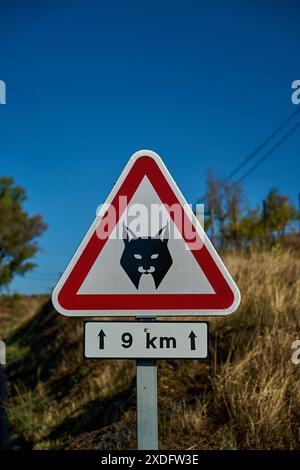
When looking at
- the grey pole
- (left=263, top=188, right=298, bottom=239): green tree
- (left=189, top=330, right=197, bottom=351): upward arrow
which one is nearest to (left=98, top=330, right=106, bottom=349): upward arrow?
the grey pole

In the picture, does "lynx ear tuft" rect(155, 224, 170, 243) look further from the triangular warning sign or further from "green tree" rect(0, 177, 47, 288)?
"green tree" rect(0, 177, 47, 288)

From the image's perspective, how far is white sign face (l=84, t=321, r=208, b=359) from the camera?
96.7 inches

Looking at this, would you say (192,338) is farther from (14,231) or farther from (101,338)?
(14,231)

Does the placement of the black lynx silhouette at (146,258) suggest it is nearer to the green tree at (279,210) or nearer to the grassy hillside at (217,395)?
the grassy hillside at (217,395)

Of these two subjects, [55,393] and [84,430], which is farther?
[55,393]

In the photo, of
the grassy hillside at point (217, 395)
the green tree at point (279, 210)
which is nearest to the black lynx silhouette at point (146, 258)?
the grassy hillside at point (217, 395)

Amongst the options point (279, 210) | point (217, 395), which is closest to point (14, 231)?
point (279, 210)

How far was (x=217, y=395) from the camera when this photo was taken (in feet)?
14.9

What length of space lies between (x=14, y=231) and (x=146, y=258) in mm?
57251

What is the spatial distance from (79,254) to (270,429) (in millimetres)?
2294

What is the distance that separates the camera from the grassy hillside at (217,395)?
4168 millimetres

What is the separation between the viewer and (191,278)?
256 centimetres
